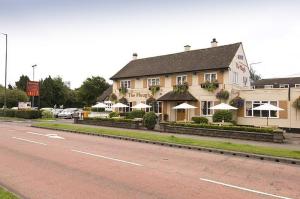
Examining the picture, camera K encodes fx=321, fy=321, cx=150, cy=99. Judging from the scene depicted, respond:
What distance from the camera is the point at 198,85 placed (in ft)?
114

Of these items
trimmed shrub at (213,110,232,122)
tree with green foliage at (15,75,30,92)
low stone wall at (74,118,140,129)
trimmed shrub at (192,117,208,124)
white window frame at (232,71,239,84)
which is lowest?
low stone wall at (74,118,140,129)

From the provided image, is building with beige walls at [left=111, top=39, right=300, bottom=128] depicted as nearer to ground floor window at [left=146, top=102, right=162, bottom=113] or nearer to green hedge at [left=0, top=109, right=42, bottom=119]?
ground floor window at [left=146, top=102, right=162, bottom=113]

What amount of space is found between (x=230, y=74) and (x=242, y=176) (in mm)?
23260

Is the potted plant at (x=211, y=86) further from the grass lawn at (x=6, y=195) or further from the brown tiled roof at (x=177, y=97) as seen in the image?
the grass lawn at (x=6, y=195)

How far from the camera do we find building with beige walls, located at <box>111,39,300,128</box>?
30509 mm

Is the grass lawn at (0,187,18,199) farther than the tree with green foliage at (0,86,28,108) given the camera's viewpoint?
No

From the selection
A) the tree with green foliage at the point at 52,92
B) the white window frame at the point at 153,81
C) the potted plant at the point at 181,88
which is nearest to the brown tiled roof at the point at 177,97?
the potted plant at the point at 181,88

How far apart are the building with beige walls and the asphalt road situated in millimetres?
16998

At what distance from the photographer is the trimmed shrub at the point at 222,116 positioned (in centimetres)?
3104

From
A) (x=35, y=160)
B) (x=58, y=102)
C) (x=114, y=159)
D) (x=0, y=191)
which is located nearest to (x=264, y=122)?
(x=114, y=159)

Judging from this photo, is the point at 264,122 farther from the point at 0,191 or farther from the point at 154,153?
the point at 0,191

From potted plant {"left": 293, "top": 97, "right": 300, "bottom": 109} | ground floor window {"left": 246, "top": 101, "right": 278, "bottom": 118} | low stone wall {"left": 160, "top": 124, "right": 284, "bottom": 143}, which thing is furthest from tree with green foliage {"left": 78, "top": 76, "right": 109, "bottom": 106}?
potted plant {"left": 293, "top": 97, "right": 300, "bottom": 109}

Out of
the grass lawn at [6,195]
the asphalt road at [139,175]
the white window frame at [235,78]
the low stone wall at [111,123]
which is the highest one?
the white window frame at [235,78]

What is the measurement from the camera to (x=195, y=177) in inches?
404
